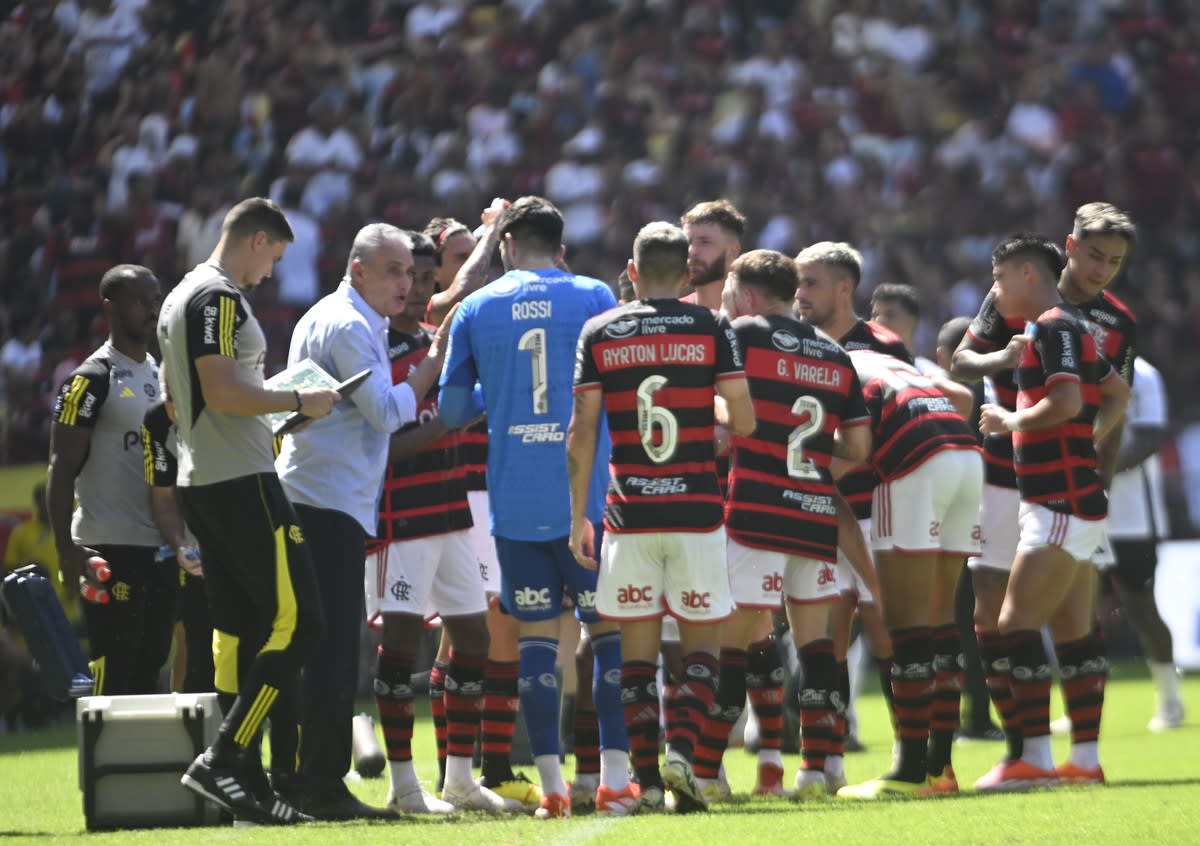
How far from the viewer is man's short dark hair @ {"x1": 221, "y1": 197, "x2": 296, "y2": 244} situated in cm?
657

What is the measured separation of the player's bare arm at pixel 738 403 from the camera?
663 centimetres

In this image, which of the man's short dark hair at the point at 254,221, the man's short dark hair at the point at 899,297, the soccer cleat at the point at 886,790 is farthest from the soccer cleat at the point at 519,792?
the man's short dark hair at the point at 899,297

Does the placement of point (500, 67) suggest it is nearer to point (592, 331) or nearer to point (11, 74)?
point (11, 74)

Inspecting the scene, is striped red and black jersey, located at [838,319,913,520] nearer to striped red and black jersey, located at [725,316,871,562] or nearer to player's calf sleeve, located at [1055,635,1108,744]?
striped red and black jersey, located at [725,316,871,562]

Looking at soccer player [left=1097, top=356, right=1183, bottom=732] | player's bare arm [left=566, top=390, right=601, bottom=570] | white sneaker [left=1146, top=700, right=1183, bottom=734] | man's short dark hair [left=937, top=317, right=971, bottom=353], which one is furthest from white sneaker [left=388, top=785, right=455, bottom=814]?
white sneaker [left=1146, top=700, right=1183, bottom=734]

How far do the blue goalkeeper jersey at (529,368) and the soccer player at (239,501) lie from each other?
2.76ft

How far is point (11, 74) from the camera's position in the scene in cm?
1755

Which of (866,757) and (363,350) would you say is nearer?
(363,350)

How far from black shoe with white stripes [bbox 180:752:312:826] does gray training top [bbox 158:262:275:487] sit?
971mm

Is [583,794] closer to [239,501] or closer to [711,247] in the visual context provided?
[239,501]

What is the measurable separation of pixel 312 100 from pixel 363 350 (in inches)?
461

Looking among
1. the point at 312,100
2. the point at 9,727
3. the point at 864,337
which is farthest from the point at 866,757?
the point at 312,100

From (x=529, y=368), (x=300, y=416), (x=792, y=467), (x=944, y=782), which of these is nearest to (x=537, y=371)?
(x=529, y=368)

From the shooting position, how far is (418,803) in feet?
23.7
